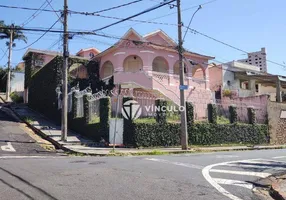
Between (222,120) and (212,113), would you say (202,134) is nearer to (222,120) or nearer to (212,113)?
(212,113)

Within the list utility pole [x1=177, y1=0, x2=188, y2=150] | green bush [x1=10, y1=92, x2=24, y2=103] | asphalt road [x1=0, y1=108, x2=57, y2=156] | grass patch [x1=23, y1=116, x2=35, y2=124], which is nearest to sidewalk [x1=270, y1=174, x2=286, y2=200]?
Result: utility pole [x1=177, y1=0, x2=188, y2=150]

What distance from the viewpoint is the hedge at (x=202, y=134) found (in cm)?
2016

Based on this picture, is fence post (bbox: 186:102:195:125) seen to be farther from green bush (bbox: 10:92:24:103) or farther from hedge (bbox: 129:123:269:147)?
green bush (bbox: 10:92:24:103)

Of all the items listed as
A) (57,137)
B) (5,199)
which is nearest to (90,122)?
(57,137)

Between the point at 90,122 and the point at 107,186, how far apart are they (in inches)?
571

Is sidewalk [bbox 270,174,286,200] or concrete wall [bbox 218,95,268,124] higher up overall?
concrete wall [bbox 218,95,268,124]

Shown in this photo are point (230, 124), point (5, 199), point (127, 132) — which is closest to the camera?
point (5, 199)

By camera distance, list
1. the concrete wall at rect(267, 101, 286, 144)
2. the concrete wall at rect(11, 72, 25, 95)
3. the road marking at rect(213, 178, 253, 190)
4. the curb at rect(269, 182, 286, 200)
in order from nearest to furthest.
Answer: the curb at rect(269, 182, 286, 200) < the road marking at rect(213, 178, 253, 190) < the concrete wall at rect(267, 101, 286, 144) < the concrete wall at rect(11, 72, 25, 95)

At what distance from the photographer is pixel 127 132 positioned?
20000mm

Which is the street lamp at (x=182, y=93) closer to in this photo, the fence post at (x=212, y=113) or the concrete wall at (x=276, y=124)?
the fence post at (x=212, y=113)

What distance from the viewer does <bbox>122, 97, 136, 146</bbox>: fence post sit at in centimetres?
1977

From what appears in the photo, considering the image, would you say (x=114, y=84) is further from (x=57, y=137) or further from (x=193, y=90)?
(x=57, y=137)

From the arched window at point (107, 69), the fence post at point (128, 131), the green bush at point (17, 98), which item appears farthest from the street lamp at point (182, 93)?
the green bush at point (17, 98)

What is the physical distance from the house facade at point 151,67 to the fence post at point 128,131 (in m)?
6.66
